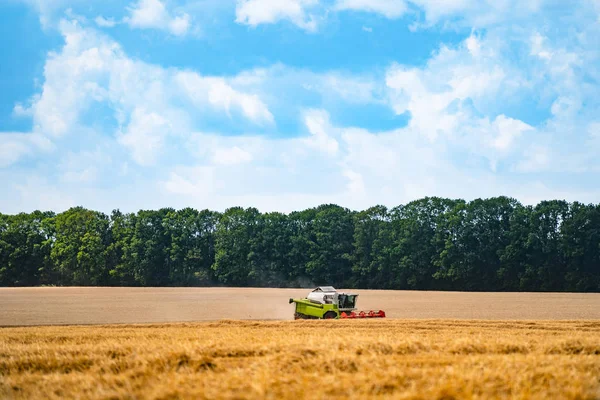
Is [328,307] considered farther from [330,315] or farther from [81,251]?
[81,251]

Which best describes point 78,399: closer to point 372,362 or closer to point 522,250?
point 372,362

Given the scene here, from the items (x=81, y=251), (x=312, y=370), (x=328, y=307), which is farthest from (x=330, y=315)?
(x=81, y=251)

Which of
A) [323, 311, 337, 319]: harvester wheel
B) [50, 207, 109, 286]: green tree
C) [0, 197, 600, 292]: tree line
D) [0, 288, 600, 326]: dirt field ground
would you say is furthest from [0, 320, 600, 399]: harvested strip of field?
[50, 207, 109, 286]: green tree

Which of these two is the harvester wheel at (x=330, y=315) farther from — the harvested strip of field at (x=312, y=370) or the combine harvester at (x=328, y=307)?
the harvested strip of field at (x=312, y=370)

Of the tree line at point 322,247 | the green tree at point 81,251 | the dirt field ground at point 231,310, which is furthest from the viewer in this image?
the green tree at point 81,251

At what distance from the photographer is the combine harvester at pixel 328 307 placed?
109 ft

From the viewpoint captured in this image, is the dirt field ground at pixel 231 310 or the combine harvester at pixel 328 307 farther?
the dirt field ground at pixel 231 310

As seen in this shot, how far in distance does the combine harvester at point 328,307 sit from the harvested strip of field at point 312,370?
20.1 metres

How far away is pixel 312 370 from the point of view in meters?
9.91

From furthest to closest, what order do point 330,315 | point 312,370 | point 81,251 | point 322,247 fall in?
point 81,251 → point 322,247 → point 330,315 → point 312,370

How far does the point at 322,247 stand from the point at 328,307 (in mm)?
81679

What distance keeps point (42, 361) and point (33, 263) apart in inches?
5048

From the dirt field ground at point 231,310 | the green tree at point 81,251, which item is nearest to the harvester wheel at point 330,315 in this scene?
the dirt field ground at point 231,310

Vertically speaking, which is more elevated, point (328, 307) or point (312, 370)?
point (312, 370)
